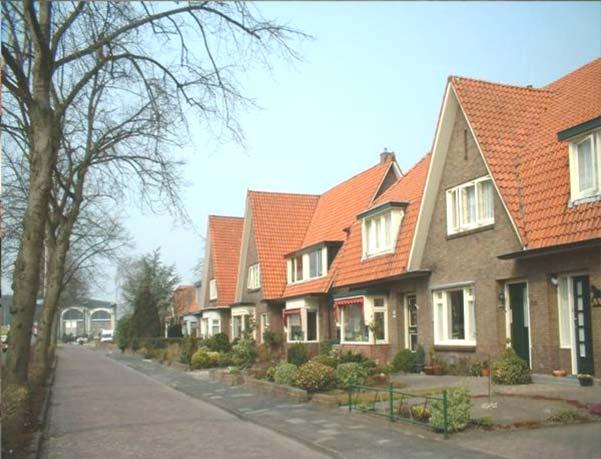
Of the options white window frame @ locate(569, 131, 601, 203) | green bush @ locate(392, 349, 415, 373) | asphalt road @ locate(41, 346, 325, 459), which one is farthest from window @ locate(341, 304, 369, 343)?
white window frame @ locate(569, 131, 601, 203)

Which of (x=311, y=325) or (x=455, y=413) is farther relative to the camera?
(x=311, y=325)

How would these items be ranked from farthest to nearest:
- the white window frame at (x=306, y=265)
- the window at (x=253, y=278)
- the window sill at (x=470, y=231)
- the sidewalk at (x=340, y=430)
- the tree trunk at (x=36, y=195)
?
the window at (x=253, y=278) < the white window frame at (x=306, y=265) < the window sill at (x=470, y=231) < the tree trunk at (x=36, y=195) < the sidewalk at (x=340, y=430)

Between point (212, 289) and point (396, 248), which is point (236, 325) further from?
point (396, 248)

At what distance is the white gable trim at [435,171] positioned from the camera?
2145 cm

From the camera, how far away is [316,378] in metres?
17.5

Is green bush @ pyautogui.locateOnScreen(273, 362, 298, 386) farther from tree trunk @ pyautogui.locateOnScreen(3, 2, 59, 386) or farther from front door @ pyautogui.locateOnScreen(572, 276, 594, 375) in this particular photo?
tree trunk @ pyautogui.locateOnScreen(3, 2, 59, 386)

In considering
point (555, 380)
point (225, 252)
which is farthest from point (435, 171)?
point (225, 252)

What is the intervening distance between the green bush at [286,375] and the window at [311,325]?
1449cm

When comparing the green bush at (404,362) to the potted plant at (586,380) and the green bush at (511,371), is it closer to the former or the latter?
the green bush at (511,371)

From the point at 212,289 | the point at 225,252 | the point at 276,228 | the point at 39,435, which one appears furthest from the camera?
the point at 212,289

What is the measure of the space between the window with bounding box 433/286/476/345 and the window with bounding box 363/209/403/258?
3.42 meters

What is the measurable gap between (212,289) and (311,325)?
57.3 feet

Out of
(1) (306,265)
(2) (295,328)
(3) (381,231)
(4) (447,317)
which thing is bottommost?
(2) (295,328)

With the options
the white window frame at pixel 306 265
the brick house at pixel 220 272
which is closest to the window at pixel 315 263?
the white window frame at pixel 306 265
